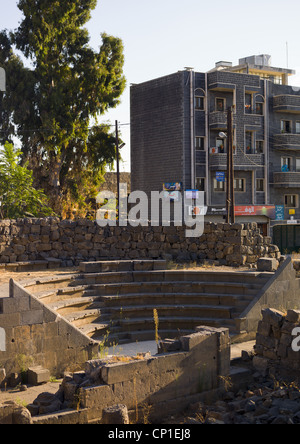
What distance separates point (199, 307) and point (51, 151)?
18498 mm

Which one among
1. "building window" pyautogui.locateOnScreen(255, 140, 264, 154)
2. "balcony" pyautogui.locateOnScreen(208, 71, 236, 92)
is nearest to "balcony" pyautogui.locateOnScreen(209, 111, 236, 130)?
"balcony" pyautogui.locateOnScreen(208, 71, 236, 92)

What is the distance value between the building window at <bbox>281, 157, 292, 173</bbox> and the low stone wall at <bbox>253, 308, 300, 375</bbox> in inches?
1147

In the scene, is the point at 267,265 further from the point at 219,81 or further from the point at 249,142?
the point at 249,142

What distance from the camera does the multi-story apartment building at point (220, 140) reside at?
3553 centimetres

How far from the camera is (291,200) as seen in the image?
1599 inches

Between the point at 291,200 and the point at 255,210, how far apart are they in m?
4.22

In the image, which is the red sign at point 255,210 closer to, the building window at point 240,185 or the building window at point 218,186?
the building window at point 240,185

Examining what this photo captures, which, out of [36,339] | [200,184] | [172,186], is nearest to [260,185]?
[200,184]

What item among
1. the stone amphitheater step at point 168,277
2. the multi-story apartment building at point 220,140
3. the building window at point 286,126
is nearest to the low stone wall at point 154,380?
the stone amphitheater step at point 168,277

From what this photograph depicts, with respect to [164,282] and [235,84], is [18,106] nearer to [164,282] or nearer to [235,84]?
[235,84]

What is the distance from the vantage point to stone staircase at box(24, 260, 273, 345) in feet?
47.9

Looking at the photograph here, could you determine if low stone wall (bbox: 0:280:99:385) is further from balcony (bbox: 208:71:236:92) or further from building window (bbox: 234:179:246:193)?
building window (bbox: 234:179:246:193)

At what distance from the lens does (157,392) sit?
9719mm
